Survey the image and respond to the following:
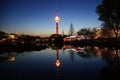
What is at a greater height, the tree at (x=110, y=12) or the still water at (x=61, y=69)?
the tree at (x=110, y=12)

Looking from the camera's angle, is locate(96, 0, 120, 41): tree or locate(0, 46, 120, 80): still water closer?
locate(0, 46, 120, 80): still water

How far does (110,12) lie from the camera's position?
147ft

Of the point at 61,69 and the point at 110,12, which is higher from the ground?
the point at 110,12

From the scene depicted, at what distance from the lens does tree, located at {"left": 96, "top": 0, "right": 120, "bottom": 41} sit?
142 feet

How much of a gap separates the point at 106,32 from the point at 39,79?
98703 mm

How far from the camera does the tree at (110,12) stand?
4341cm

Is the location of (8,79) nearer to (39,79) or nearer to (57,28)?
(39,79)

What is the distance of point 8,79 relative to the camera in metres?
10.1

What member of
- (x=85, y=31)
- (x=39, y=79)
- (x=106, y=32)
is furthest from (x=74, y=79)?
(x=85, y=31)

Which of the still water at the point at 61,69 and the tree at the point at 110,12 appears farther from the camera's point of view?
the tree at the point at 110,12

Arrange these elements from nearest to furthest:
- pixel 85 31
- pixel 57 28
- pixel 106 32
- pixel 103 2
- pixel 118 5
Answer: pixel 118 5
pixel 103 2
pixel 106 32
pixel 57 28
pixel 85 31

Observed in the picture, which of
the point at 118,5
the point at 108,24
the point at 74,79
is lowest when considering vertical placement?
the point at 74,79

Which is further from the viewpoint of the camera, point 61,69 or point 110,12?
point 110,12

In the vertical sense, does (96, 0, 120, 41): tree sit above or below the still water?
above
